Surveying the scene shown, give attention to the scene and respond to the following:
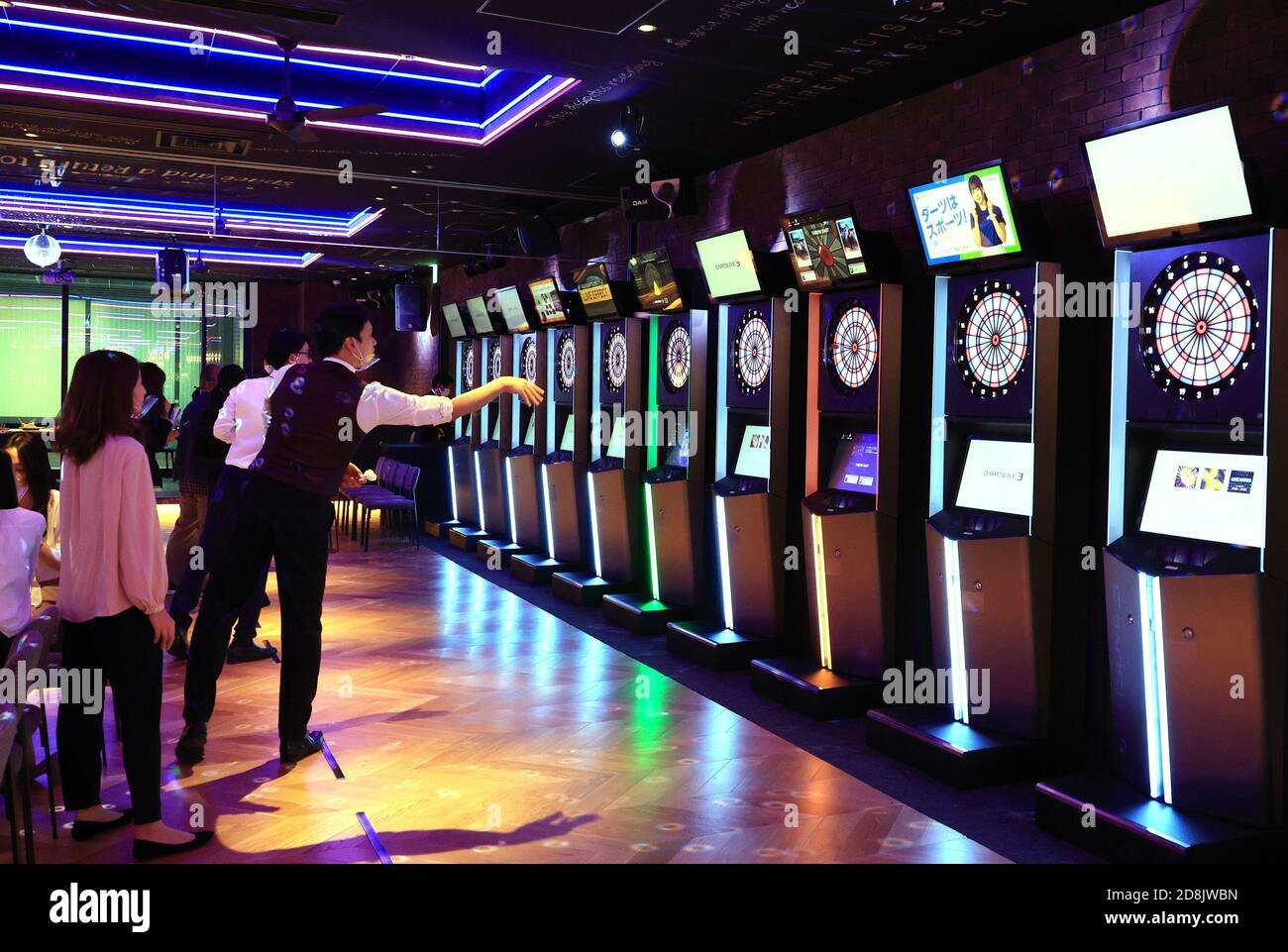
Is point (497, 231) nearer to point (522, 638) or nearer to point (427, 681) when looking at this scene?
point (522, 638)

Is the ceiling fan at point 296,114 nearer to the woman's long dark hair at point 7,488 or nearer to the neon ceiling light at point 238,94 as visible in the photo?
the neon ceiling light at point 238,94

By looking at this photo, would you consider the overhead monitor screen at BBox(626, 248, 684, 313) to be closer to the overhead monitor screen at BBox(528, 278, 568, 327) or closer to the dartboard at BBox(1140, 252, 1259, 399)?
the overhead monitor screen at BBox(528, 278, 568, 327)

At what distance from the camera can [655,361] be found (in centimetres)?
736

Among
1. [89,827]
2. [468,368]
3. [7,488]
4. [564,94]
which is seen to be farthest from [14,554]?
[468,368]

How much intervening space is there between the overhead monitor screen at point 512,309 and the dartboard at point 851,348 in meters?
4.57

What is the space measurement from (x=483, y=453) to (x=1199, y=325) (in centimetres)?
752

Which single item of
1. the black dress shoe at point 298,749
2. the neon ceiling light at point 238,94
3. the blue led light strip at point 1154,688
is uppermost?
the neon ceiling light at point 238,94

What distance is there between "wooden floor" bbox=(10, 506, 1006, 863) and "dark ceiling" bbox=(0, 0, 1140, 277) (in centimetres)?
298

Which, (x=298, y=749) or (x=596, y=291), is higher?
(x=596, y=291)

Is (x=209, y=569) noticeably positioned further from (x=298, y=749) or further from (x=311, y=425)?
(x=311, y=425)

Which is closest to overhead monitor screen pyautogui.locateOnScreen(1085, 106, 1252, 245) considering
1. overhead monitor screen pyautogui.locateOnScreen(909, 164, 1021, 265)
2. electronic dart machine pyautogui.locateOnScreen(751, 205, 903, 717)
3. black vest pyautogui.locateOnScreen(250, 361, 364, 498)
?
overhead monitor screen pyautogui.locateOnScreen(909, 164, 1021, 265)

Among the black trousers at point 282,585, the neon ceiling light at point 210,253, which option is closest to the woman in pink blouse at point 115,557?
the black trousers at point 282,585

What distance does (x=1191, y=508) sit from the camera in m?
3.54

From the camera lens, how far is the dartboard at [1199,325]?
11.0 feet
